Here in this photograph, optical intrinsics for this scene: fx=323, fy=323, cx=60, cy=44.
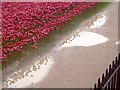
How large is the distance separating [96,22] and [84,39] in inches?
73.6

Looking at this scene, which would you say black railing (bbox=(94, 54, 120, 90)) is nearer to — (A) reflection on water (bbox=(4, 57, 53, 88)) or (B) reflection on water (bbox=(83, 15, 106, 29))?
(A) reflection on water (bbox=(4, 57, 53, 88))

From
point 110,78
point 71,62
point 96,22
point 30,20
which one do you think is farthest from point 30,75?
point 96,22

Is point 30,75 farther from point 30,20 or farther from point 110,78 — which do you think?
point 30,20

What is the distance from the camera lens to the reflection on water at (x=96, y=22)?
34.4 feet

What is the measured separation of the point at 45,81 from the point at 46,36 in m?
2.76

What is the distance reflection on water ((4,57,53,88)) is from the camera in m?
6.46

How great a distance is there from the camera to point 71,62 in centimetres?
753

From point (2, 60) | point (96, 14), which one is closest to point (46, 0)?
point (96, 14)

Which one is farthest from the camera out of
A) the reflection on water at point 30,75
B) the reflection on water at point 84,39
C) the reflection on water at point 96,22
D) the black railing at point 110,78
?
the reflection on water at point 96,22

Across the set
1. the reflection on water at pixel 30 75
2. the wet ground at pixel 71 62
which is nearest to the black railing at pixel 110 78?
the wet ground at pixel 71 62

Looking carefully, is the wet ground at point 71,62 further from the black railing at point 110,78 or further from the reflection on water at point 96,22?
the black railing at point 110,78

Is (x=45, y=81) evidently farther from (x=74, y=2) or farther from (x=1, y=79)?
(x=74, y=2)

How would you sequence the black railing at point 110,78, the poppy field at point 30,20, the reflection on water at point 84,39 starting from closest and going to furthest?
the black railing at point 110,78, the poppy field at point 30,20, the reflection on water at point 84,39

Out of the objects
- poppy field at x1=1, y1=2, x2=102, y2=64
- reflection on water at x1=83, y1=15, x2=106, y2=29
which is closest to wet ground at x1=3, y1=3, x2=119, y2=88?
reflection on water at x1=83, y1=15, x2=106, y2=29
